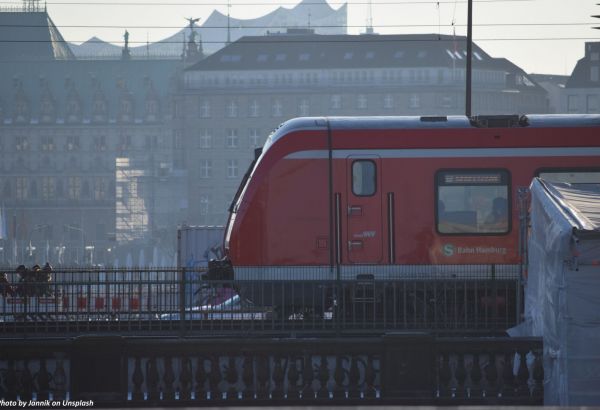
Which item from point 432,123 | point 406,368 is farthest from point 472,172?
point 406,368

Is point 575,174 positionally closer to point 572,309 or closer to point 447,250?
point 447,250

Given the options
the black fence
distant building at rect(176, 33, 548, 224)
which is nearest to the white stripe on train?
the black fence

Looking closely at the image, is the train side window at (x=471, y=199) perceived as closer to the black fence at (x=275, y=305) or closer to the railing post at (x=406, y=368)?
the black fence at (x=275, y=305)

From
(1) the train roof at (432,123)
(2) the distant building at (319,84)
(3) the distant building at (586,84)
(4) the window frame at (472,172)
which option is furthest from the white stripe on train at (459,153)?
(2) the distant building at (319,84)

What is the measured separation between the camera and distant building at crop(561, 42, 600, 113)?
161000 mm

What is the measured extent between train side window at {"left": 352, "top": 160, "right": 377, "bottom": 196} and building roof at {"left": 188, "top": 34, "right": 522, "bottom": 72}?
456 ft

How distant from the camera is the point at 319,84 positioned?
6767 inches

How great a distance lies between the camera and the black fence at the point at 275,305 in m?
25.3

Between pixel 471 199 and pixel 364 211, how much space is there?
1809 millimetres

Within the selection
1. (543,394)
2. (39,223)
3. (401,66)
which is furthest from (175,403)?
(39,223)

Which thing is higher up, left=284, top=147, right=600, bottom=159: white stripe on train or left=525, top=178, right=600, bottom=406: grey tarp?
left=284, top=147, right=600, bottom=159: white stripe on train

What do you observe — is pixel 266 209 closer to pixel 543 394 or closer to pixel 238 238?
pixel 238 238

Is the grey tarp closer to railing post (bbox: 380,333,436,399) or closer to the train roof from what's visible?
railing post (bbox: 380,333,436,399)

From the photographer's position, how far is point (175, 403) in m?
20.8
